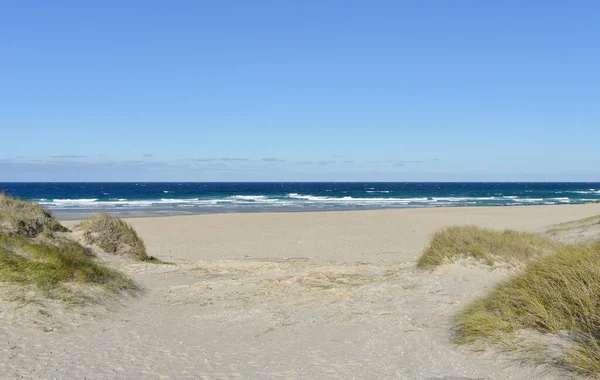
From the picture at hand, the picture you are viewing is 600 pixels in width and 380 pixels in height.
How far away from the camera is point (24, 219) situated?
1477 centimetres

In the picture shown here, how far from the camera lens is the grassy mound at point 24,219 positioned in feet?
45.8

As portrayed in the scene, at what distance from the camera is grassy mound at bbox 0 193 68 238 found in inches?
549

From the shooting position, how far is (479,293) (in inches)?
392

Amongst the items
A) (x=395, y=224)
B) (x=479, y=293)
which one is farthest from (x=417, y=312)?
(x=395, y=224)

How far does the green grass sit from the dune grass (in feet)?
14.9

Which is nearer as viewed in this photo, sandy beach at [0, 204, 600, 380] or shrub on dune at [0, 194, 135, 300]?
sandy beach at [0, 204, 600, 380]

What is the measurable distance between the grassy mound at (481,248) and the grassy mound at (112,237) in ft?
27.4

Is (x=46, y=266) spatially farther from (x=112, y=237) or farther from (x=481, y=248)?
(x=481, y=248)

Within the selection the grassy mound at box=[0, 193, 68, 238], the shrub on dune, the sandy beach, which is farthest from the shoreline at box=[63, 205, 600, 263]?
the shrub on dune

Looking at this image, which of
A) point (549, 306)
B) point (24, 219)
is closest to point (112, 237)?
point (24, 219)

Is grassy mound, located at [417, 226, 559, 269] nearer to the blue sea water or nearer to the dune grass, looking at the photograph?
the dune grass

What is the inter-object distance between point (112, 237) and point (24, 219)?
246 cm

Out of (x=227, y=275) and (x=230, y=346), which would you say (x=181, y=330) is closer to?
(x=230, y=346)

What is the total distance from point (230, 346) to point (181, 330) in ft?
4.08
